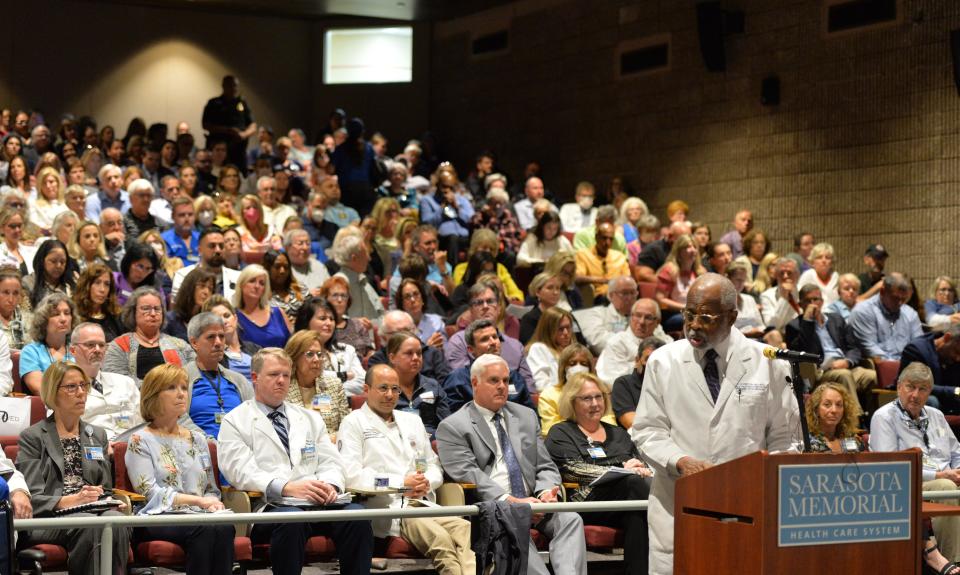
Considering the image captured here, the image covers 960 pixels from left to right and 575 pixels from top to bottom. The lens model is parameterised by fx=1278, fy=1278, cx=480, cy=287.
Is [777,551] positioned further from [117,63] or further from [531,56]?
[117,63]

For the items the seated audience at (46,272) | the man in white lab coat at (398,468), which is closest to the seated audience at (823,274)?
the man in white lab coat at (398,468)

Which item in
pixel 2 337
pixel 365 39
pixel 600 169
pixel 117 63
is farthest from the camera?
pixel 365 39

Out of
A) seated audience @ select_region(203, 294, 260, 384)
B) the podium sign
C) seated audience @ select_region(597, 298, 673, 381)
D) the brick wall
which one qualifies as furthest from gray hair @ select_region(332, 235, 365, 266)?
the podium sign

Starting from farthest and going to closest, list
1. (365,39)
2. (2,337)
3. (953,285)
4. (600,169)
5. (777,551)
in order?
1. (365,39)
2. (600,169)
3. (953,285)
4. (2,337)
5. (777,551)

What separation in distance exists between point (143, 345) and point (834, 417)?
3.43 metres

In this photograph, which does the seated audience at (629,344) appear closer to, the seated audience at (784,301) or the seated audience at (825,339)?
the seated audience at (825,339)

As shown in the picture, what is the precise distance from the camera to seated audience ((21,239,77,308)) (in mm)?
6805

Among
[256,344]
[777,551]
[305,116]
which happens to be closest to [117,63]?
[305,116]

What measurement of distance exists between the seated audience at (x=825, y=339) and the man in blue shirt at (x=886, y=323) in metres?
0.09

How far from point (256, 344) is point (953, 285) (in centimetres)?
548

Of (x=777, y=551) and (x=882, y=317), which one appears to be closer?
(x=777, y=551)

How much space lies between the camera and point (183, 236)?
8.73m

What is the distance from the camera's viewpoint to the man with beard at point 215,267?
7.48m

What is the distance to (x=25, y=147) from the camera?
11.1m
